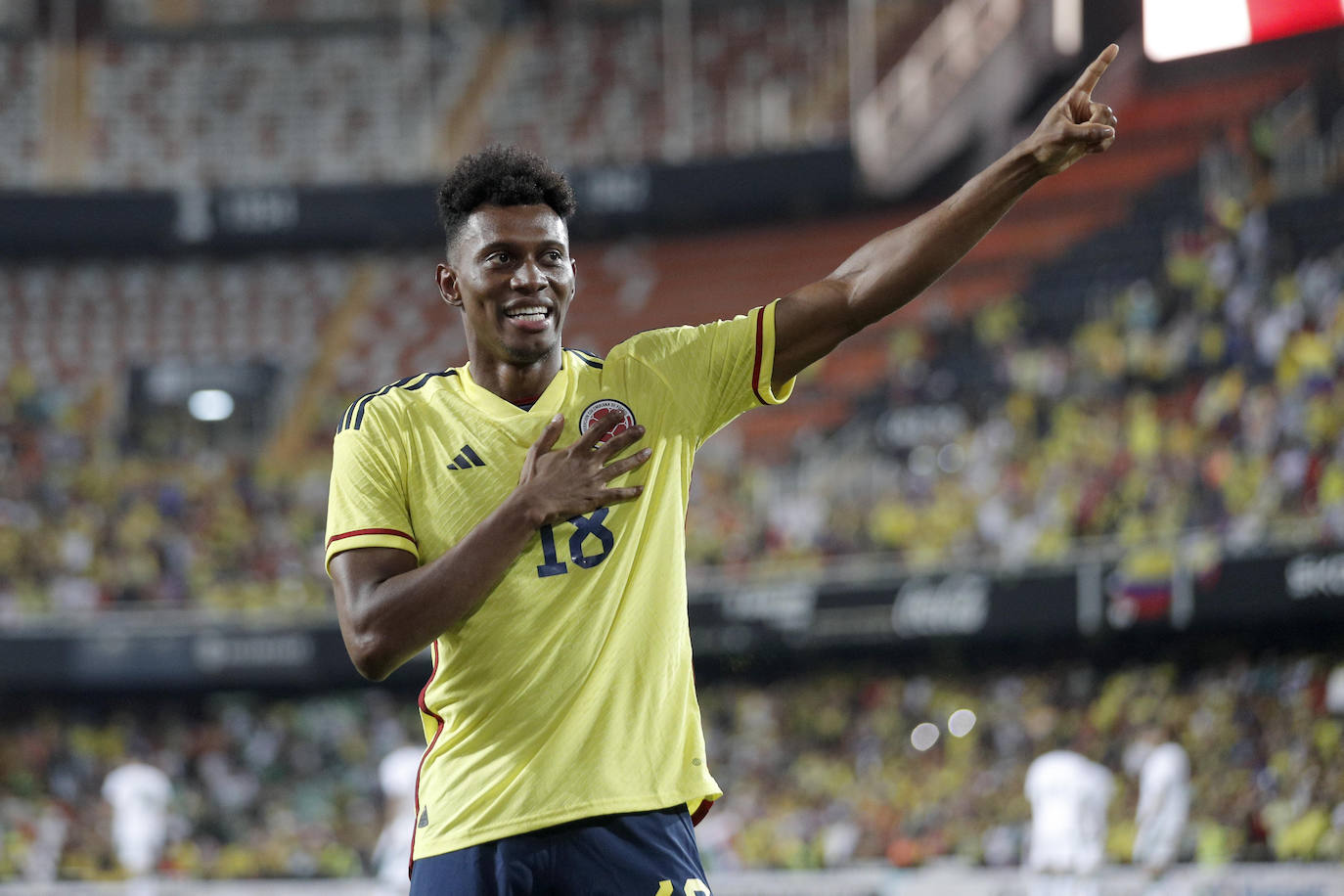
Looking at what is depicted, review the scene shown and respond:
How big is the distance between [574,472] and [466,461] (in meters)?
0.29

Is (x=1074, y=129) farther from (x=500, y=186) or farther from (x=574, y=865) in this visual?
(x=574, y=865)

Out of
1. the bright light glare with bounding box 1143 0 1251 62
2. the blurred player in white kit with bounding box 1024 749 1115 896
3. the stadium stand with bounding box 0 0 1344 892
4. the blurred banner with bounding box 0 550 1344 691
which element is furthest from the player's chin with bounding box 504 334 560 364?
the bright light glare with bounding box 1143 0 1251 62

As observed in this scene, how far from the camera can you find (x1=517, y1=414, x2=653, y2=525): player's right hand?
2.86 meters

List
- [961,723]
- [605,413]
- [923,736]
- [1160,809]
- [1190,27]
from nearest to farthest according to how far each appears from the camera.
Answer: [605,413] → [1160,809] → [1190,27] → [961,723] → [923,736]

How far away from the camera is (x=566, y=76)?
A: 92.4ft

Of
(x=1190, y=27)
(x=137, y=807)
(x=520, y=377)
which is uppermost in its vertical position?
(x=1190, y=27)

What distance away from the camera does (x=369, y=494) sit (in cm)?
302

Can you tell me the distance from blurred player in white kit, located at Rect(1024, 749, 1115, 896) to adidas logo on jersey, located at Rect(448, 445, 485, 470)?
8.67 m

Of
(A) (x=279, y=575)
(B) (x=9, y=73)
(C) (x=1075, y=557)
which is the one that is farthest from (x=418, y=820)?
(B) (x=9, y=73)

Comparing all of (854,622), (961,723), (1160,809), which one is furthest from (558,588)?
(961,723)

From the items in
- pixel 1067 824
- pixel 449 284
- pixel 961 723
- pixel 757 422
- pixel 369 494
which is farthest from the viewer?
pixel 757 422

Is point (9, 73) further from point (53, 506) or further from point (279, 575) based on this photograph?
point (279, 575)

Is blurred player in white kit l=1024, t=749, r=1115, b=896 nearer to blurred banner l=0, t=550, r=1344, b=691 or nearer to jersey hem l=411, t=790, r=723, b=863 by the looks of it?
blurred banner l=0, t=550, r=1344, b=691

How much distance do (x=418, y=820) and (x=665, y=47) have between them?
26.0m
